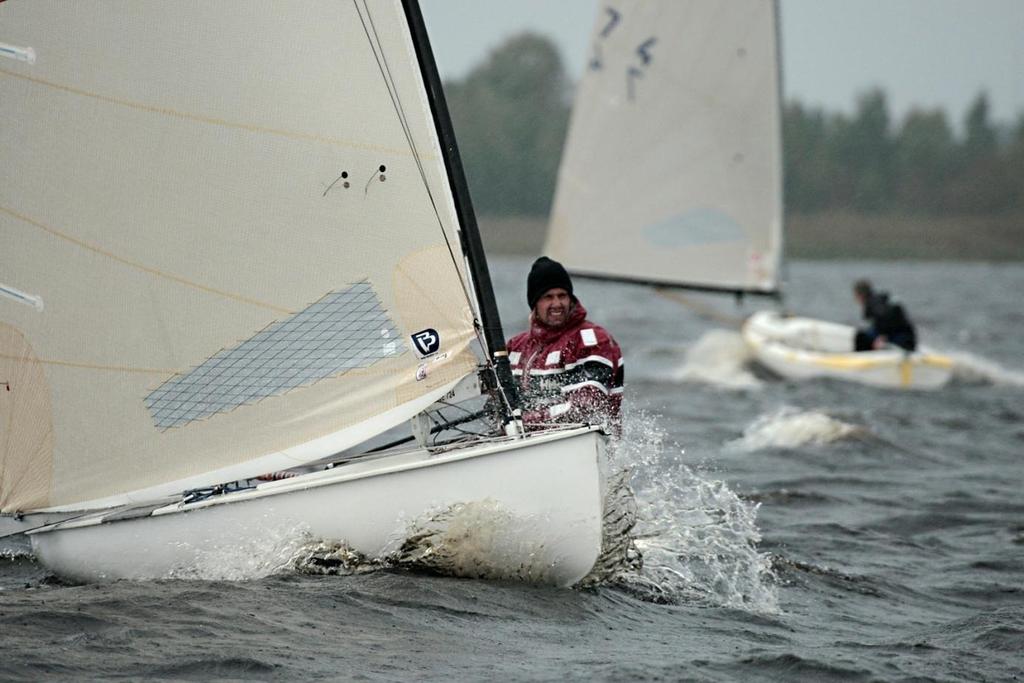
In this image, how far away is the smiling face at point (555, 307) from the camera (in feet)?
19.2

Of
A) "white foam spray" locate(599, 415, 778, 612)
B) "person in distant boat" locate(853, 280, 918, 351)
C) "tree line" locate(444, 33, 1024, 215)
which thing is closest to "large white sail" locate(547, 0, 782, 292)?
"person in distant boat" locate(853, 280, 918, 351)

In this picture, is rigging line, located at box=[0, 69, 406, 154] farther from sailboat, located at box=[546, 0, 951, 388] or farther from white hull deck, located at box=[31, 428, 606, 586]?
sailboat, located at box=[546, 0, 951, 388]

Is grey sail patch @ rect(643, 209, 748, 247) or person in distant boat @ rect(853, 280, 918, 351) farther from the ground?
grey sail patch @ rect(643, 209, 748, 247)

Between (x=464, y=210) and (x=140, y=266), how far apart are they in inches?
48.6

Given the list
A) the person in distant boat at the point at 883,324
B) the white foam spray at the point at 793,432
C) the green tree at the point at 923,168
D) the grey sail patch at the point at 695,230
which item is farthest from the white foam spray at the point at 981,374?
the green tree at the point at 923,168

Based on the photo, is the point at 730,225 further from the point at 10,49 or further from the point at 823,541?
the point at 10,49

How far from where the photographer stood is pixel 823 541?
24.0 ft

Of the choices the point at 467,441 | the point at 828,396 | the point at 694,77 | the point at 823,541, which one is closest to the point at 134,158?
the point at 467,441

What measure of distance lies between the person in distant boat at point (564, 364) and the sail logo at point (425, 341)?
1.38ft

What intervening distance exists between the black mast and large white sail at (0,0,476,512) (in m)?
0.04

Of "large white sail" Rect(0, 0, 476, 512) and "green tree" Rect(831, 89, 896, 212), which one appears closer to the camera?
"large white sail" Rect(0, 0, 476, 512)

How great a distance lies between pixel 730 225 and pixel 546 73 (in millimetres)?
64673

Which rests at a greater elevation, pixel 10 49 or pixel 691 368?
pixel 10 49

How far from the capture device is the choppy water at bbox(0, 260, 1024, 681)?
453 cm
